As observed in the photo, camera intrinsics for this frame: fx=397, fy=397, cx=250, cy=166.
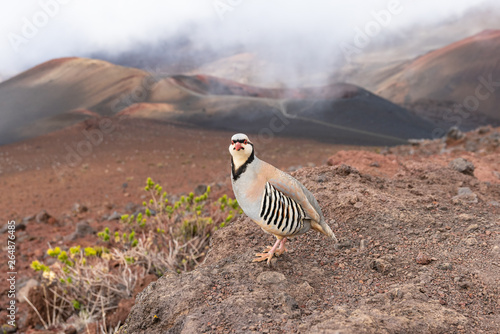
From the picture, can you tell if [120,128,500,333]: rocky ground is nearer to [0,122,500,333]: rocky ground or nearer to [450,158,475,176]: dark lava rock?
[0,122,500,333]: rocky ground

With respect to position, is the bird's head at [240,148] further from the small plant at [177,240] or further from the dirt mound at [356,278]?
the small plant at [177,240]

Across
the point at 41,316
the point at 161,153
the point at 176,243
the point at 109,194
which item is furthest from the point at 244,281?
the point at 161,153

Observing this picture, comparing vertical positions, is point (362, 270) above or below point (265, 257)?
below

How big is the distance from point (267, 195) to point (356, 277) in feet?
3.42

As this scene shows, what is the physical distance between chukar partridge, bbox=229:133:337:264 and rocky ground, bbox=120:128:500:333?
0.47 m

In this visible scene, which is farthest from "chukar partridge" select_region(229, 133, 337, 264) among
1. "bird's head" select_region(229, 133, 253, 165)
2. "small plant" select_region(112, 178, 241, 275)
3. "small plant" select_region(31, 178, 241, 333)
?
"small plant" select_region(112, 178, 241, 275)

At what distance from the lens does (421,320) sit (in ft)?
8.54

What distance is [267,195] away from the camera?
316 cm

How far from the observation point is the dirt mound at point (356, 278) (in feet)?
8.83

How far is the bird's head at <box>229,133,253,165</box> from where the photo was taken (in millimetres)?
3123

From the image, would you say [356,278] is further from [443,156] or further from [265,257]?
→ [443,156]

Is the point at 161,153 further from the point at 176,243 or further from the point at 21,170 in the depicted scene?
the point at 176,243

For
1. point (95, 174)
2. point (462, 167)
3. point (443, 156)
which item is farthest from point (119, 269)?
point (95, 174)

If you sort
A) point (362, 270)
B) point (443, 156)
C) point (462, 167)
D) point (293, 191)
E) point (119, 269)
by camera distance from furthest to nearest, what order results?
point (443, 156)
point (462, 167)
point (119, 269)
point (362, 270)
point (293, 191)
